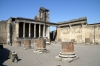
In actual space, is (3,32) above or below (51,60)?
above

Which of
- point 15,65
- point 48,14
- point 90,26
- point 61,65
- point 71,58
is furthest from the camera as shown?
point 48,14

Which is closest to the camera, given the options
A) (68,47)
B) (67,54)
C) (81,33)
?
(67,54)

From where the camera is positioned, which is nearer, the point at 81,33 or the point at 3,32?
the point at 3,32

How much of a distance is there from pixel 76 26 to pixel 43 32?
9985 mm

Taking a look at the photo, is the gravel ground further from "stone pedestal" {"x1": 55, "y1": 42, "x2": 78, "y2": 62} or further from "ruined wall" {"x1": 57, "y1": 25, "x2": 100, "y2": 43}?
"ruined wall" {"x1": 57, "y1": 25, "x2": 100, "y2": 43}

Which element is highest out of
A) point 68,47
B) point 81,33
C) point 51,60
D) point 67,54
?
point 81,33

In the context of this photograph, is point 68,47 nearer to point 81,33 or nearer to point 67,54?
point 67,54

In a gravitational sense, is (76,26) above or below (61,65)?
above

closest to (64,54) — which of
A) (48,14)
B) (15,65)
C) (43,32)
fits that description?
(15,65)

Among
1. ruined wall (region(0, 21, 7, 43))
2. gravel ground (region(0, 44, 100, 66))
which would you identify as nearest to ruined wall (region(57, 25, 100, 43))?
gravel ground (region(0, 44, 100, 66))

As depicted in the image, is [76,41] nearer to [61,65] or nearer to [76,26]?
[76,26]

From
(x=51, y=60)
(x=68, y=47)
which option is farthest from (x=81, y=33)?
(x=51, y=60)

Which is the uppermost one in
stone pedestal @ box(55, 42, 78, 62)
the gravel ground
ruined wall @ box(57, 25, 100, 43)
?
ruined wall @ box(57, 25, 100, 43)

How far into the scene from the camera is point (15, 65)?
775 cm
